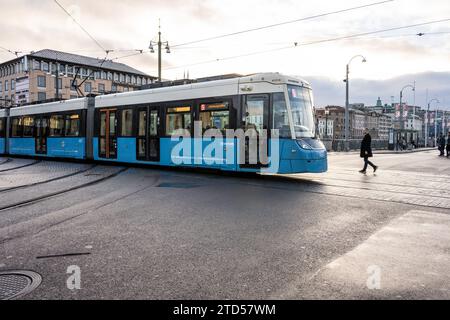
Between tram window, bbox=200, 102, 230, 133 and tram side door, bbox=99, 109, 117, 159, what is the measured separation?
17.2ft

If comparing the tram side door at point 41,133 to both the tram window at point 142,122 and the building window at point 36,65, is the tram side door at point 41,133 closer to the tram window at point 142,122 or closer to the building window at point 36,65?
the tram window at point 142,122

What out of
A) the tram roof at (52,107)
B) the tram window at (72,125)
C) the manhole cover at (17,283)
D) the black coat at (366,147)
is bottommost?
the manhole cover at (17,283)

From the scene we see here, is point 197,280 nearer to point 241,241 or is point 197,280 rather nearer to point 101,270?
point 101,270

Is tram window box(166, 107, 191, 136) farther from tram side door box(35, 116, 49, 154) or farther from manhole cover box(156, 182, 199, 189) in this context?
tram side door box(35, 116, 49, 154)

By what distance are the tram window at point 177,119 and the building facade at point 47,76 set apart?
57886 mm

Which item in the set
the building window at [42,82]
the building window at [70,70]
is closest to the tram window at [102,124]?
the building window at [42,82]

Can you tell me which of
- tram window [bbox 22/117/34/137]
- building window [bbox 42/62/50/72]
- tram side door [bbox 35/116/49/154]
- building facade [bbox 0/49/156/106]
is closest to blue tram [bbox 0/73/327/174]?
tram side door [bbox 35/116/49/154]

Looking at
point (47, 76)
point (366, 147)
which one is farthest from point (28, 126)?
point (47, 76)

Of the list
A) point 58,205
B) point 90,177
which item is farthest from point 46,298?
point 90,177

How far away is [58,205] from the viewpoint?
7863 millimetres

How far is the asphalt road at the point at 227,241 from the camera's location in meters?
3.68

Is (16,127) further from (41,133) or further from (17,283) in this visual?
(17,283)

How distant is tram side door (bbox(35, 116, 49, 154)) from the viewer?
2084 cm
